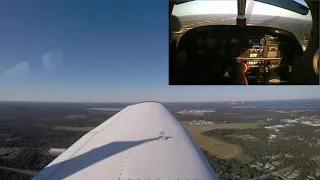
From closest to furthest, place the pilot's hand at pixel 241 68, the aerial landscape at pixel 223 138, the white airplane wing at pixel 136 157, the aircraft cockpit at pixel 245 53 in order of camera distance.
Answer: the white airplane wing at pixel 136 157 < the aircraft cockpit at pixel 245 53 < the pilot's hand at pixel 241 68 < the aerial landscape at pixel 223 138

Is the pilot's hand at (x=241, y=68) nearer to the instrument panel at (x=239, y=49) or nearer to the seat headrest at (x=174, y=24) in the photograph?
the instrument panel at (x=239, y=49)

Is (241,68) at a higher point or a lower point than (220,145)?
higher

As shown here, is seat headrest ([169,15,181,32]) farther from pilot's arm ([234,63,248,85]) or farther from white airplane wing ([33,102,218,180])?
white airplane wing ([33,102,218,180])

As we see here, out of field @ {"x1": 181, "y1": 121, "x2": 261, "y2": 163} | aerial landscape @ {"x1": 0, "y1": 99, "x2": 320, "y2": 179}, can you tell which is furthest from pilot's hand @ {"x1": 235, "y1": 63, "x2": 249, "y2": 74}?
field @ {"x1": 181, "y1": 121, "x2": 261, "y2": 163}

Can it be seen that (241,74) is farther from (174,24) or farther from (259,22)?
(174,24)

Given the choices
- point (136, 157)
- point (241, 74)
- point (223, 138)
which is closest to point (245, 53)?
point (241, 74)

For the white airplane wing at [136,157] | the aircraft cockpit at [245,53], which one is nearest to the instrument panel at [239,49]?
the aircraft cockpit at [245,53]
